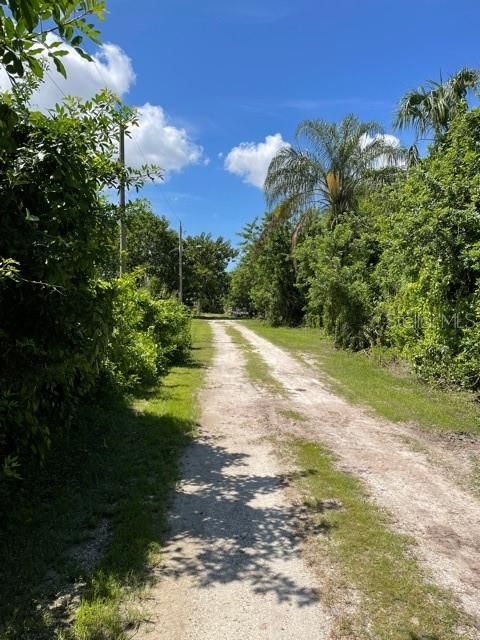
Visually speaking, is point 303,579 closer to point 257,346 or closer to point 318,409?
point 318,409

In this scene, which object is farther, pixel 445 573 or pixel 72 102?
pixel 72 102

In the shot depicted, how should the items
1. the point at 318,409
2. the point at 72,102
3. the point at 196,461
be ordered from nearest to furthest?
the point at 72,102 < the point at 196,461 < the point at 318,409

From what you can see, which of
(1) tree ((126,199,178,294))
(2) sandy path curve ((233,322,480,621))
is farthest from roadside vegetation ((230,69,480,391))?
(1) tree ((126,199,178,294))

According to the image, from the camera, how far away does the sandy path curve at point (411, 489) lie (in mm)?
3529

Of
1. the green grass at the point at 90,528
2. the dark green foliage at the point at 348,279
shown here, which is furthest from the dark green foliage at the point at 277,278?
the green grass at the point at 90,528

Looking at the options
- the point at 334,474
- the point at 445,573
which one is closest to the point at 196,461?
the point at 334,474

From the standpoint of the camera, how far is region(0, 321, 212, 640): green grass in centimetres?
290

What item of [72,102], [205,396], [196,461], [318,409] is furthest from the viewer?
[205,396]

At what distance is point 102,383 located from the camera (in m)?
7.70

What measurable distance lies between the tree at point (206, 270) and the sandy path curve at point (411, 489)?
139ft

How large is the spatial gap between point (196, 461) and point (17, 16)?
15.7 feet

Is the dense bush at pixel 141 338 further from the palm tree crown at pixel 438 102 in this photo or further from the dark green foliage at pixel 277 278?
the dark green foliage at pixel 277 278

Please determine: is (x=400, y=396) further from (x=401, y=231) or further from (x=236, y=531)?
(x=236, y=531)

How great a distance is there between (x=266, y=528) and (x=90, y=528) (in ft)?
4.68
